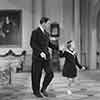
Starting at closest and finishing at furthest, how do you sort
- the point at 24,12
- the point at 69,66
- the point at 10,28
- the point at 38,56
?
the point at 38,56 < the point at 69,66 < the point at 24,12 < the point at 10,28

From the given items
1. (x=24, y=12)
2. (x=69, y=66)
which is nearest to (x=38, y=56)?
(x=69, y=66)

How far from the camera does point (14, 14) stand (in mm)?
10203

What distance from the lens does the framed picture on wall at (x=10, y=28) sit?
1019 centimetres

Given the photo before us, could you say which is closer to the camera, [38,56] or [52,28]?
[38,56]

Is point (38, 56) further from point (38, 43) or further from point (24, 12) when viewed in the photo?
point (24, 12)

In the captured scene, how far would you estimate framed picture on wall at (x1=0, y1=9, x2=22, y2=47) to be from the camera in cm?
1019

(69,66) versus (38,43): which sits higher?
(38,43)

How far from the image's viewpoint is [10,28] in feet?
33.8

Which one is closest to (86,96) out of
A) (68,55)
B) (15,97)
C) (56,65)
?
(68,55)

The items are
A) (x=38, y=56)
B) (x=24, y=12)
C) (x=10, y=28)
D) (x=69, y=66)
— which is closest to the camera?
(x=38, y=56)

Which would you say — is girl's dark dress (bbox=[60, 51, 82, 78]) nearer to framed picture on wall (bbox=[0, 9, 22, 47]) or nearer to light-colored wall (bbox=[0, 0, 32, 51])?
light-colored wall (bbox=[0, 0, 32, 51])

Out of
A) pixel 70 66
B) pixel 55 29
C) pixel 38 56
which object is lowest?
pixel 70 66

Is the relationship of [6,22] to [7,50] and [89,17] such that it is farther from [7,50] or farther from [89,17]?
[89,17]

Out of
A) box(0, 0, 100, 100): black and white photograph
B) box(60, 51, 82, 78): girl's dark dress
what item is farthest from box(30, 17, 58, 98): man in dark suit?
box(0, 0, 100, 100): black and white photograph
